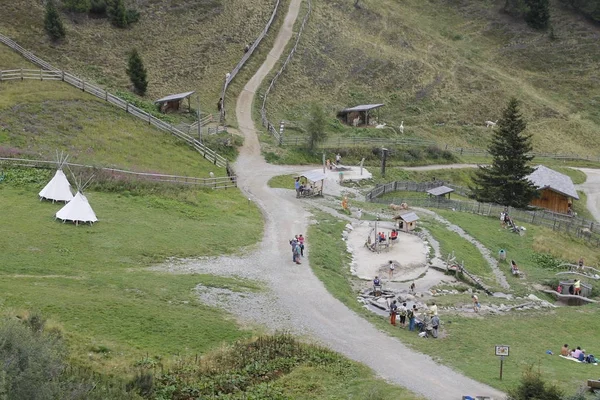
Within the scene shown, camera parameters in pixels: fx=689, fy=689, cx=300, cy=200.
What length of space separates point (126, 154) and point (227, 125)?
17.7 meters

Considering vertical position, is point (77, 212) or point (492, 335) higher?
point (77, 212)

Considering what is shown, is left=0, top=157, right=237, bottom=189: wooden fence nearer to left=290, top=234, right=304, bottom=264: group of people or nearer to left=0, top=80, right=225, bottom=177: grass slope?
left=0, top=80, right=225, bottom=177: grass slope

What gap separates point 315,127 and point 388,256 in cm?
2750

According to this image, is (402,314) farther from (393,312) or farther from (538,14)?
(538,14)

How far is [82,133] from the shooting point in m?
57.5

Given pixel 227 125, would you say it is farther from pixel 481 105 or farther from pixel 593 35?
pixel 593 35

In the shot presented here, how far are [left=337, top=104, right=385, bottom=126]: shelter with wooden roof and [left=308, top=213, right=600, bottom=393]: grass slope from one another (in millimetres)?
40987

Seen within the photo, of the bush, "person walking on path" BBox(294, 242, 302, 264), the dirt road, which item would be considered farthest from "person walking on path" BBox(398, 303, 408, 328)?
the bush

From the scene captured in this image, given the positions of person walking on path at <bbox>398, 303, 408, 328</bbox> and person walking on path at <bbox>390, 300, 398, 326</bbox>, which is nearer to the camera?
person walking on path at <bbox>390, 300, 398, 326</bbox>

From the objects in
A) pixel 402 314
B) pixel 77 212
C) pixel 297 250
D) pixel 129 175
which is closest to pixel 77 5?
pixel 129 175

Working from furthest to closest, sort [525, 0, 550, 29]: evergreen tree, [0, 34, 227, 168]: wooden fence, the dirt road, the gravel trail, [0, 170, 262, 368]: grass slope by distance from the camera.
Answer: [525, 0, 550, 29]: evergreen tree
[0, 34, 227, 168]: wooden fence
[0, 170, 262, 368]: grass slope
the gravel trail
the dirt road

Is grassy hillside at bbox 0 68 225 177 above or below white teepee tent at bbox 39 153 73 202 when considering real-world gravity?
above

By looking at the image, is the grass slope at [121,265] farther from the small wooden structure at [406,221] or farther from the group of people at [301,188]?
the small wooden structure at [406,221]

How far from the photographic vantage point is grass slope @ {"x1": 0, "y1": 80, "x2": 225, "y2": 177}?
5331cm
